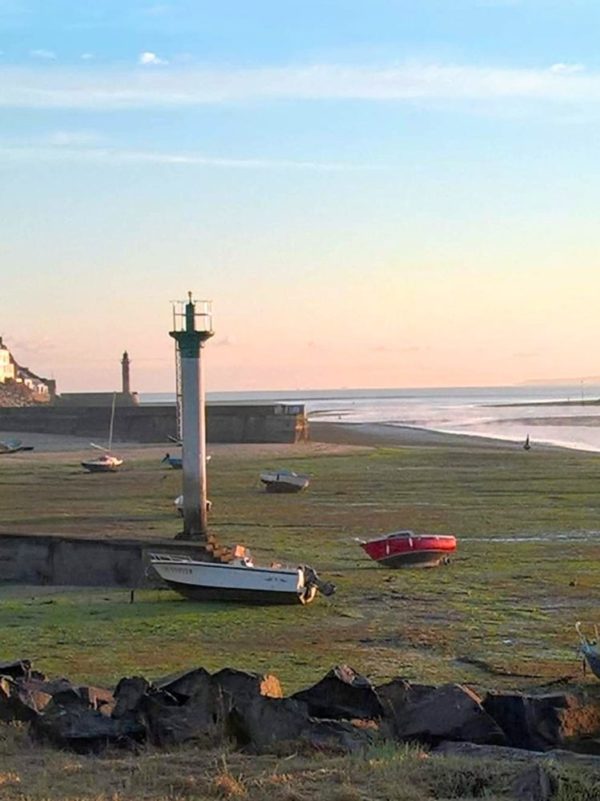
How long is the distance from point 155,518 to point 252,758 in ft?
68.0

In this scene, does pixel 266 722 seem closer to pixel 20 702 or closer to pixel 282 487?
pixel 20 702

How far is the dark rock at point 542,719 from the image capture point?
914 cm

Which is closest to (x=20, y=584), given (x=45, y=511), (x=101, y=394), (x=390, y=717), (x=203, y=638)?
(x=203, y=638)

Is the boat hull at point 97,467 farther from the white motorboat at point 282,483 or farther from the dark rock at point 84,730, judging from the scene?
the dark rock at point 84,730

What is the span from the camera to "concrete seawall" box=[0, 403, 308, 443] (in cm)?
6631

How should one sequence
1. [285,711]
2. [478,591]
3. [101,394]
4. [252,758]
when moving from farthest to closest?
[101,394]
[478,591]
[285,711]
[252,758]

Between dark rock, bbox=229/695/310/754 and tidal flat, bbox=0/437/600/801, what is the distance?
0.46m

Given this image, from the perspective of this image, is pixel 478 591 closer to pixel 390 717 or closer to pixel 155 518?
pixel 390 717

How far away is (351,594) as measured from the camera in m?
18.9

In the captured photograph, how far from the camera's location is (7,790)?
24.9ft

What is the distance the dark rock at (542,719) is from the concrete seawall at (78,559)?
1137cm

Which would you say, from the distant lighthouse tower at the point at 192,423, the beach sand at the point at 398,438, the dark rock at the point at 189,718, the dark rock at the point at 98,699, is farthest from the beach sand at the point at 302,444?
the dark rock at the point at 189,718

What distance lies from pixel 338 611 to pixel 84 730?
865cm

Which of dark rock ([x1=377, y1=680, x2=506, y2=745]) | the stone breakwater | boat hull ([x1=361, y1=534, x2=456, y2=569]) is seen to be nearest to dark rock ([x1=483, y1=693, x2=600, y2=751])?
the stone breakwater
